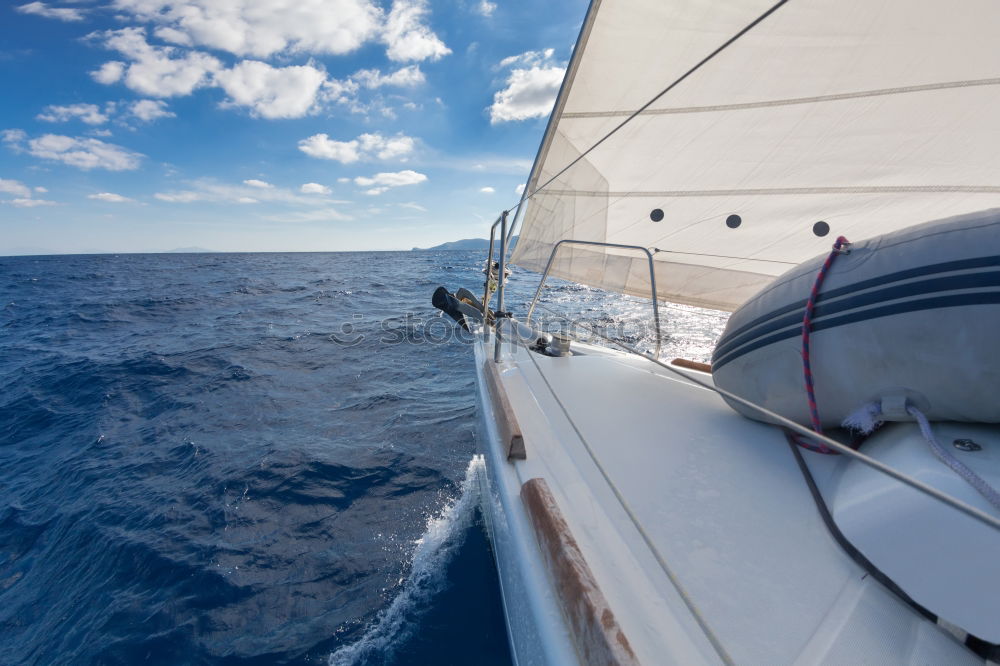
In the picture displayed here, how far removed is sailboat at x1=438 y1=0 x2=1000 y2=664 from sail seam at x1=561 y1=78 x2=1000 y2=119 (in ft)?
0.04

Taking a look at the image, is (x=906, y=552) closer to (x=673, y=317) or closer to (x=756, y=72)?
(x=756, y=72)

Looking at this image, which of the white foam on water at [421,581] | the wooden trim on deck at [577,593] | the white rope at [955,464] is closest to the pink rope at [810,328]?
the white rope at [955,464]

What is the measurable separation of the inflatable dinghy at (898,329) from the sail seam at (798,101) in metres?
1.62

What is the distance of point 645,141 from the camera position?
2986 millimetres

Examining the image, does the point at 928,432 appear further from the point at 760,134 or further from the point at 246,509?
the point at 246,509

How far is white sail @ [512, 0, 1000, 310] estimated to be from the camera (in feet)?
6.85

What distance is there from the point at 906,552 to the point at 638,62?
3024mm

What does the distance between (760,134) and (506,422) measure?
2646 millimetres

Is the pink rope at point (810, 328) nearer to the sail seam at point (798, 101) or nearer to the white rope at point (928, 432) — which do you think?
the white rope at point (928, 432)

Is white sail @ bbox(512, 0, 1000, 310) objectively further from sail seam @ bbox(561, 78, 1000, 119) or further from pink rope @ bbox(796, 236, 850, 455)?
pink rope @ bbox(796, 236, 850, 455)

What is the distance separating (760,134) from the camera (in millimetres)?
2652

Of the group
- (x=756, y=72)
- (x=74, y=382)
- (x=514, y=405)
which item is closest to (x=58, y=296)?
(x=74, y=382)

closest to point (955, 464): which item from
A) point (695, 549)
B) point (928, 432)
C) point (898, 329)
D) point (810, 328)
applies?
point (928, 432)

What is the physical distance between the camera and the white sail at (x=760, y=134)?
2088mm
